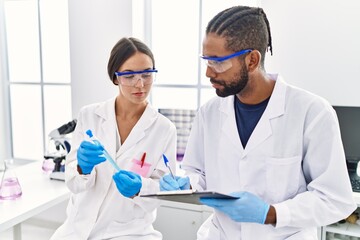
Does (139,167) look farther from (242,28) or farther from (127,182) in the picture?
(242,28)

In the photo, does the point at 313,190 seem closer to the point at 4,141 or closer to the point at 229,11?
the point at 229,11

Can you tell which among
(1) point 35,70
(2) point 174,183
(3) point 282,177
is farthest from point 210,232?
(1) point 35,70

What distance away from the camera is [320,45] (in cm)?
204

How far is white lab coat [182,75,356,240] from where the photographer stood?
116 centimetres

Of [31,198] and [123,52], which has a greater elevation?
[123,52]

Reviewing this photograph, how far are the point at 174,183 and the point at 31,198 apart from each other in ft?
3.26

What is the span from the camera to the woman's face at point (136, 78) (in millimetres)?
1617

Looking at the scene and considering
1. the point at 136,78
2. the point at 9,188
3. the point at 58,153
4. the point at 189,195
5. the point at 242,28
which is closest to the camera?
the point at 189,195

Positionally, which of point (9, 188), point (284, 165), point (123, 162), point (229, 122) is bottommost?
point (9, 188)

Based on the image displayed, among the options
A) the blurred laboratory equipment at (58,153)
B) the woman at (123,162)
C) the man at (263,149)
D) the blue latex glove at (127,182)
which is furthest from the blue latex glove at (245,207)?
the blurred laboratory equipment at (58,153)

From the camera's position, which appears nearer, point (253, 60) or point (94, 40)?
point (253, 60)

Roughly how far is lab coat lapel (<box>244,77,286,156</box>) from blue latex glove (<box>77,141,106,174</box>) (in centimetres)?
60

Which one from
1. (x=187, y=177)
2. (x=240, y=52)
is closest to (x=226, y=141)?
(x=187, y=177)

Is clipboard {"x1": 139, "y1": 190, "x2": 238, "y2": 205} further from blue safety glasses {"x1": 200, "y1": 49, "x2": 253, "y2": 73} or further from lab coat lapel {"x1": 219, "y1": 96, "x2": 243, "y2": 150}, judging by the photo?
blue safety glasses {"x1": 200, "y1": 49, "x2": 253, "y2": 73}
